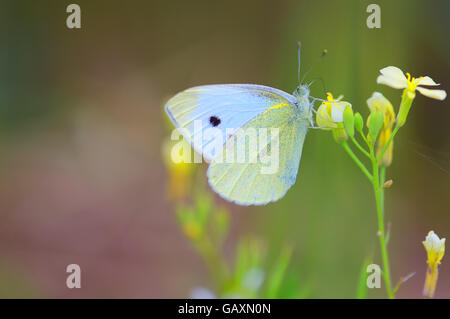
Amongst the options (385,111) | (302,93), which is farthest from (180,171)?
(385,111)

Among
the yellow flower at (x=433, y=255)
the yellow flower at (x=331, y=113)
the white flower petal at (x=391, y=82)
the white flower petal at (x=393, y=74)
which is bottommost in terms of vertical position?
the yellow flower at (x=433, y=255)

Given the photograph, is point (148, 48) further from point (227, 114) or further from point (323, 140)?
point (227, 114)

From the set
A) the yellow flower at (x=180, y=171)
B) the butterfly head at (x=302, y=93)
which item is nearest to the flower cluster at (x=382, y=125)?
the butterfly head at (x=302, y=93)

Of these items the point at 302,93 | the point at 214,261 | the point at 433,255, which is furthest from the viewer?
the point at 214,261

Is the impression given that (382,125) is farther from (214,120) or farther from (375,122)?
(214,120)

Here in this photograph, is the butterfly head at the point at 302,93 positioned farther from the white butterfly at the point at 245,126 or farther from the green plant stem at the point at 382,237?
the green plant stem at the point at 382,237
